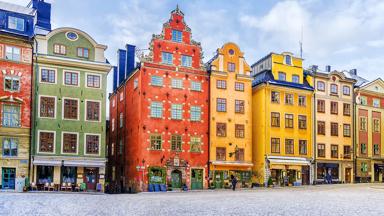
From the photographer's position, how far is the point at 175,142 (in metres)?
49.8

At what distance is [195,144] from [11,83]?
19.0m

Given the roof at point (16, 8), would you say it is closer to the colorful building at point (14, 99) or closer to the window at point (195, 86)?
the colorful building at point (14, 99)

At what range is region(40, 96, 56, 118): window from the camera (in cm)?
4506

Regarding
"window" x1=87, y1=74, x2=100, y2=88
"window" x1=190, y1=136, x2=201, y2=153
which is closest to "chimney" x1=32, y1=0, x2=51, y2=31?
"window" x1=87, y1=74, x2=100, y2=88

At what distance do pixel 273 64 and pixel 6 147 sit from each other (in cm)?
3068

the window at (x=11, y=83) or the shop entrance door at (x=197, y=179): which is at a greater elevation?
the window at (x=11, y=83)

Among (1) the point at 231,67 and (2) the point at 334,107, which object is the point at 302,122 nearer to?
(2) the point at 334,107

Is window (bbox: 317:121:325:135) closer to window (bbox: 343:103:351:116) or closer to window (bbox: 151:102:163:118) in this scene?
window (bbox: 343:103:351:116)

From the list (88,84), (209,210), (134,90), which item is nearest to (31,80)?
(88,84)

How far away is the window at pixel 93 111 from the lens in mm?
46969

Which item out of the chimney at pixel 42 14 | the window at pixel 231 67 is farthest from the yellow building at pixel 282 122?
the chimney at pixel 42 14

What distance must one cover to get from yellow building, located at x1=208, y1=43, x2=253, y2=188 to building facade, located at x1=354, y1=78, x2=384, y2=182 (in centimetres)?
1643

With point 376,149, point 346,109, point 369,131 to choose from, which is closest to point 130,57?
point 346,109

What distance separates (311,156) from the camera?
189 ft
